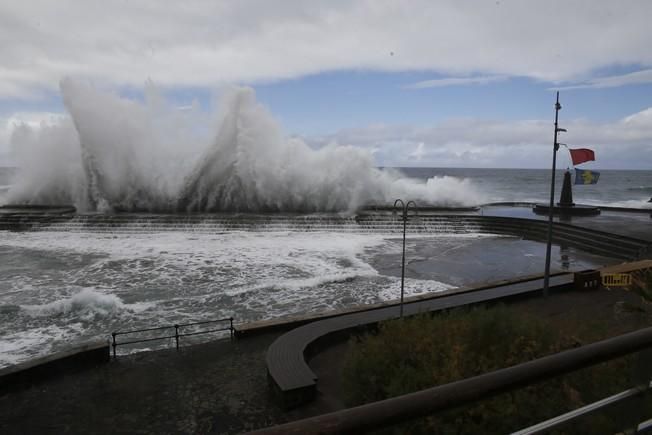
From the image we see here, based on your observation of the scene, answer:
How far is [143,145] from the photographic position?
34.2 metres

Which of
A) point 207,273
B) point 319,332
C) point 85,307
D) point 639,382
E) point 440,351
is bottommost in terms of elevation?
point 85,307

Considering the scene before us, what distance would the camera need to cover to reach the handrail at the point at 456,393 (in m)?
1.03

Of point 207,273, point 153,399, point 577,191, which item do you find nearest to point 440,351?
point 153,399

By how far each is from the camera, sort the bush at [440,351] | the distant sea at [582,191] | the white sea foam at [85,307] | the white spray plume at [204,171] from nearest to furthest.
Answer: the bush at [440,351] < the white sea foam at [85,307] < the white spray plume at [204,171] < the distant sea at [582,191]

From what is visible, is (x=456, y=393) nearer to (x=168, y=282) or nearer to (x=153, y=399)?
(x=153, y=399)

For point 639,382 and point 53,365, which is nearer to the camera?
point 639,382

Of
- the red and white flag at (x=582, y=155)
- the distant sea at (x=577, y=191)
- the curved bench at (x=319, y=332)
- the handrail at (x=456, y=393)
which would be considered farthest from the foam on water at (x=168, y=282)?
the distant sea at (x=577, y=191)

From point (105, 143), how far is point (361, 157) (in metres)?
19.5

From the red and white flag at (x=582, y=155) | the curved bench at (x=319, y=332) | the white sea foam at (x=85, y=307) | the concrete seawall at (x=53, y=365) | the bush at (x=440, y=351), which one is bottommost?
the white sea foam at (x=85, y=307)

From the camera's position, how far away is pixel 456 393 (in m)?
1.14

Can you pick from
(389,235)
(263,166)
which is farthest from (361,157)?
(389,235)

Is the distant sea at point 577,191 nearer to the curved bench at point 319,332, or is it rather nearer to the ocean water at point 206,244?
the ocean water at point 206,244

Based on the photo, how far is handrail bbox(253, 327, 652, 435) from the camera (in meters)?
1.03

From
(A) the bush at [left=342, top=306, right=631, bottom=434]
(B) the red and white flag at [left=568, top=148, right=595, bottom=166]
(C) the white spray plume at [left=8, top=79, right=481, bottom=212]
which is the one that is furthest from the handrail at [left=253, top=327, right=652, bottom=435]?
(C) the white spray plume at [left=8, top=79, right=481, bottom=212]
